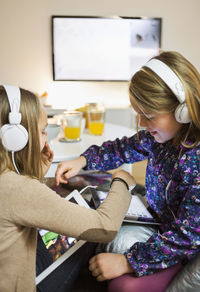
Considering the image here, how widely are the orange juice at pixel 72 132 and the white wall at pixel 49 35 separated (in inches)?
86.8

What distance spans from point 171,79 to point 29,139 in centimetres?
38

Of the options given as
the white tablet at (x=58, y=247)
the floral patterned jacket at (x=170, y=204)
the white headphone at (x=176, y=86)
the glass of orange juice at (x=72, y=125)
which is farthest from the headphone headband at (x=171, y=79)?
the glass of orange juice at (x=72, y=125)

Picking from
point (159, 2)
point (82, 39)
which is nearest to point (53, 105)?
point (82, 39)

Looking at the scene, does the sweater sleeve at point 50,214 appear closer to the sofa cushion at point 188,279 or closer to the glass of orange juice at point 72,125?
the sofa cushion at point 188,279

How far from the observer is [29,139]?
2.27ft

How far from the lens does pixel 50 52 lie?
136 inches

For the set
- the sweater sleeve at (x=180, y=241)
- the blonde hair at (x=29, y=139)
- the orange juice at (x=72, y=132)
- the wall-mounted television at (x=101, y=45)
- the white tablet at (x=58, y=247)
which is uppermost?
the wall-mounted television at (x=101, y=45)

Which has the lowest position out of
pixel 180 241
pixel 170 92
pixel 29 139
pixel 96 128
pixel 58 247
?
pixel 58 247

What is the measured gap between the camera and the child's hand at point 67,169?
0.99 metres

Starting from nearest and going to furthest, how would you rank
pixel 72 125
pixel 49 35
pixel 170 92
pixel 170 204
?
pixel 170 92 < pixel 170 204 < pixel 72 125 < pixel 49 35

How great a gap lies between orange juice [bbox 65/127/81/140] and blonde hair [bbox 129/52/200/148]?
2.21 ft

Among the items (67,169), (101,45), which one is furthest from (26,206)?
(101,45)

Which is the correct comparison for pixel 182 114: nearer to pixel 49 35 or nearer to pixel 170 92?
pixel 170 92

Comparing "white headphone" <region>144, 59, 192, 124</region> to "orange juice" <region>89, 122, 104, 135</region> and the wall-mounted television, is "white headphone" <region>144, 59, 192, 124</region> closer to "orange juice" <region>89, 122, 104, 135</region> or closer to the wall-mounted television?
"orange juice" <region>89, 122, 104, 135</region>
